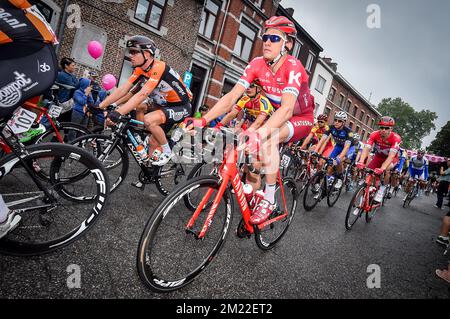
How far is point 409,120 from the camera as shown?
243 feet

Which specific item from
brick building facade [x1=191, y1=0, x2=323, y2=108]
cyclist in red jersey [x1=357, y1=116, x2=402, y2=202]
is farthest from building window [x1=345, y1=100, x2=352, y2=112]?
cyclist in red jersey [x1=357, y1=116, x2=402, y2=202]

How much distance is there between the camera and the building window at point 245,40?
57.6ft

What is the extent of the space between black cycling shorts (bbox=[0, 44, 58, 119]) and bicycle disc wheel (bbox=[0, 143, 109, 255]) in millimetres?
363

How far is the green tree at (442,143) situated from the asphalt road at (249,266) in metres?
66.3

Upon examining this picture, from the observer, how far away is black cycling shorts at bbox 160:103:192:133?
432 cm

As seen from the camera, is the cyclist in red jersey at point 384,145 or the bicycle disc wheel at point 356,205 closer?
the bicycle disc wheel at point 356,205

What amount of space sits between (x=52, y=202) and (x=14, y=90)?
0.99 m

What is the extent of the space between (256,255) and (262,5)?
63.9ft

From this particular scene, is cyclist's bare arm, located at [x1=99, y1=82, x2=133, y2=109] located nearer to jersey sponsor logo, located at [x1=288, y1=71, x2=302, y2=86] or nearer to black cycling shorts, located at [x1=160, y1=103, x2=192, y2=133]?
black cycling shorts, located at [x1=160, y1=103, x2=192, y2=133]

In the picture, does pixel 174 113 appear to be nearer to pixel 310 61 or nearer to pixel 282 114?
pixel 282 114

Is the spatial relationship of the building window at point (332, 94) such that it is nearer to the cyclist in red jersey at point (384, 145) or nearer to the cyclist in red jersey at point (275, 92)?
the cyclist in red jersey at point (384, 145)

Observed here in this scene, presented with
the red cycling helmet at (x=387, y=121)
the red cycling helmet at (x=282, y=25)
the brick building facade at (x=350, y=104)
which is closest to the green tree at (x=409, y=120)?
the brick building facade at (x=350, y=104)
